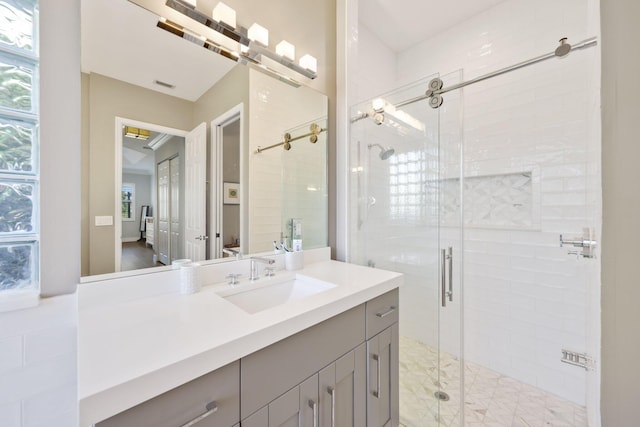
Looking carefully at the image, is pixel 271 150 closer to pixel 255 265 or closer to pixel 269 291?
pixel 255 265

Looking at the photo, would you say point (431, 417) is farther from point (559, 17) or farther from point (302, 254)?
point (559, 17)

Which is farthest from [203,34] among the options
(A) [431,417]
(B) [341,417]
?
(A) [431,417]

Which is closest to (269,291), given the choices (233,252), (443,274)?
(233,252)

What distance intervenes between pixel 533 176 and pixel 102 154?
100 inches

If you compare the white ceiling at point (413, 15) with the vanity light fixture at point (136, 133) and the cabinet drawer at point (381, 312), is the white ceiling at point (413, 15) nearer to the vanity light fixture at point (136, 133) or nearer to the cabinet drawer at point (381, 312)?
the vanity light fixture at point (136, 133)

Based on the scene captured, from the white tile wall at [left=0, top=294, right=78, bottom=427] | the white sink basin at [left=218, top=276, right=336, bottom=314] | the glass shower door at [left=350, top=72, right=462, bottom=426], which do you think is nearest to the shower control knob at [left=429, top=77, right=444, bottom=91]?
the glass shower door at [left=350, top=72, right=462, bottom=426]

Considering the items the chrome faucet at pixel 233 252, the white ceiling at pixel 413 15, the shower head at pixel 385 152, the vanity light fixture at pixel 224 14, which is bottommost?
the chrome faucet at pixel 233 252

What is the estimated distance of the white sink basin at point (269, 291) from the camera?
1.14m

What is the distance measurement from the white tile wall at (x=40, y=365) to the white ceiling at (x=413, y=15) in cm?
280

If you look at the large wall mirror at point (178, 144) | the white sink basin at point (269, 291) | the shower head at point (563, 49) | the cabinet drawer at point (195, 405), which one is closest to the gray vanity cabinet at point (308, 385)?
the cabinet drawer at point (195, 405)

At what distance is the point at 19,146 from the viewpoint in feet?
2.68

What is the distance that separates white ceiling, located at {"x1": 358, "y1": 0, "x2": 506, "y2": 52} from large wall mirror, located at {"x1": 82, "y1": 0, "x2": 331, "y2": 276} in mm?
941

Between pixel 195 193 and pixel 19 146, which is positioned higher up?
pixel 19 146

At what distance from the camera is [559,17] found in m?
1.73
